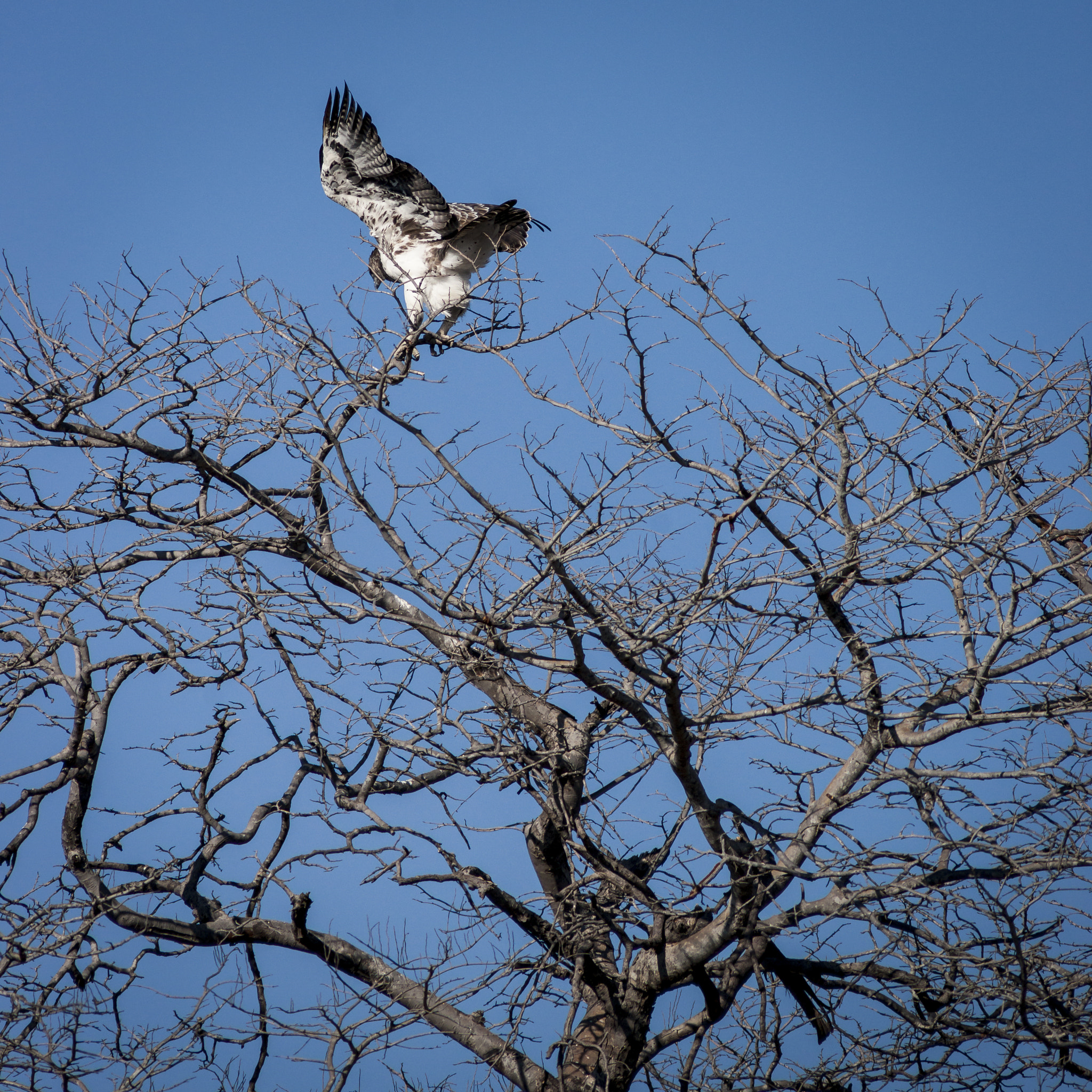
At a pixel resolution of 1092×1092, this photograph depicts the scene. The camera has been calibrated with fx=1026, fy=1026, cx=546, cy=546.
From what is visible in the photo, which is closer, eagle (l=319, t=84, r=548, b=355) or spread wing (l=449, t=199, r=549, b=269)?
spread wing (l=449, t=199, r=549, b=269)

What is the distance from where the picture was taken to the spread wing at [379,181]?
6.11 m

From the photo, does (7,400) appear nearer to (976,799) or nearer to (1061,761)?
(976,799)

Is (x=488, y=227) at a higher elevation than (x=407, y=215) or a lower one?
lower

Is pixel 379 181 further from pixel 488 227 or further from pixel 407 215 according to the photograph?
pixel 488 227

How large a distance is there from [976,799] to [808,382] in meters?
1.65

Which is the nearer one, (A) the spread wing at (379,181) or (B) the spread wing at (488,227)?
(B) the spread wing at (488,227)

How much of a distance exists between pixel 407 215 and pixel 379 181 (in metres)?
0.30

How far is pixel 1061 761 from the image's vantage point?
3963 millimetres

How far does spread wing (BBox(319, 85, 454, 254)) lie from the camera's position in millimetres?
6109

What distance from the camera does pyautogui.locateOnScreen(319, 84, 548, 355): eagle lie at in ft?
20.0

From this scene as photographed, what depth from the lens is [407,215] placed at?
6.21 meters

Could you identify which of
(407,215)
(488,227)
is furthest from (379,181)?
(488,227)

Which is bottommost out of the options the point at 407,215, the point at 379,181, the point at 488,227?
the point at 488,227

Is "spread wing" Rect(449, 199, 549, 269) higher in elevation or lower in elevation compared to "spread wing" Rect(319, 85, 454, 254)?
lower
